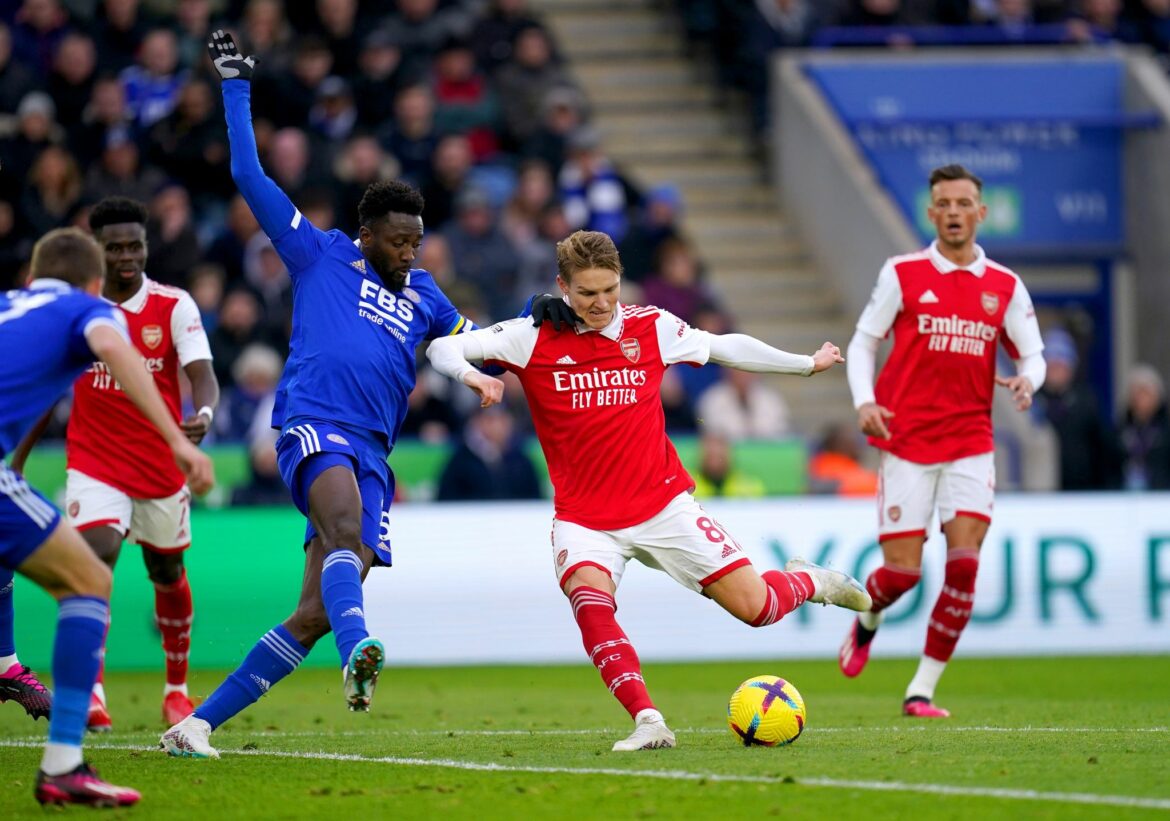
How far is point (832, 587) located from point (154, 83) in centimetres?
1199

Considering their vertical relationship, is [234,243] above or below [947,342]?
above

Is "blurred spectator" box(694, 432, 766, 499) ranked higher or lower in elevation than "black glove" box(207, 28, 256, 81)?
lower

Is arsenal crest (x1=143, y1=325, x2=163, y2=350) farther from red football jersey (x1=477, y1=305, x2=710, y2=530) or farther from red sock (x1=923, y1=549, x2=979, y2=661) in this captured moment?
red sock (x1=923, y1=549, x2=979, y2=661)

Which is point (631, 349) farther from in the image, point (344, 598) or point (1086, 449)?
point (1086, 449)

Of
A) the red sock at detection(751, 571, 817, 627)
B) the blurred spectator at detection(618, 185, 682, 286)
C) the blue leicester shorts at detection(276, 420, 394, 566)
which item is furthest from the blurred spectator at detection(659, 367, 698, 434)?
the blue leicester shorts at detection(276, 420, 394, 566)

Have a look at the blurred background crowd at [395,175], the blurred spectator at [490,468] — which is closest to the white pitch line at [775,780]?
the blurred spectator at [490,468]

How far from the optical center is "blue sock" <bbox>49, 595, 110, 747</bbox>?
659 cm

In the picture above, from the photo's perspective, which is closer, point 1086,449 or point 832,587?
point 832,587

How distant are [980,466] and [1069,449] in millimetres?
7356

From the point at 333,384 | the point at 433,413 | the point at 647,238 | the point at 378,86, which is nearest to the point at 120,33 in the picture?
the point at 378,86

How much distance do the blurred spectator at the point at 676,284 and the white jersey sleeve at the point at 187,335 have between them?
28.8ft

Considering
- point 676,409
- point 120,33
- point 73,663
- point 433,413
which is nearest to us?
point 73,663

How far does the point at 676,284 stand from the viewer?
60.8 ft

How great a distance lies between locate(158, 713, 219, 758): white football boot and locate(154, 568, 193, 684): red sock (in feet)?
8.07
